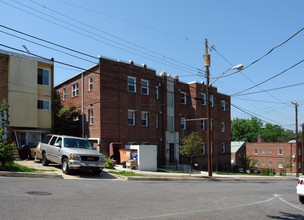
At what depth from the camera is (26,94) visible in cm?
2277

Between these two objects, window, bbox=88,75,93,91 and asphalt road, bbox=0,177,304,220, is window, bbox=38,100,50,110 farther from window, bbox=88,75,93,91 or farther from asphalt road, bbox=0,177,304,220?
asphalt road, bbox=0,177,304,220

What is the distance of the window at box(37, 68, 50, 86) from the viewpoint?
2408cm

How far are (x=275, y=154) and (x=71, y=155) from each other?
56.0 m

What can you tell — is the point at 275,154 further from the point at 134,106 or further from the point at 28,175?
the point at 28,175

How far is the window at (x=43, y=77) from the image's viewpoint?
948 inches

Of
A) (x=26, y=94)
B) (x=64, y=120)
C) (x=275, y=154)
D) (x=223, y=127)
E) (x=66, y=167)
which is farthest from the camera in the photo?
(x=275, y=154)

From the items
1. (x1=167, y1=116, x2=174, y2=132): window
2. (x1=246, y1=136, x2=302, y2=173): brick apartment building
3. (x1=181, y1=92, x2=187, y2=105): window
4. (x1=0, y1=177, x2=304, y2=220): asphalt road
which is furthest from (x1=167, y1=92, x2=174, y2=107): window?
(x1=246, y1=136, x2=302, y2=173): brick apartment building

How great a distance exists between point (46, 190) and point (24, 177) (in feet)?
12.3

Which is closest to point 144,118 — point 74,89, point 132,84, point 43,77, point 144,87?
point 144,87

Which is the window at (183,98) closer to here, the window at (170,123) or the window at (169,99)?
the window at (169,99)

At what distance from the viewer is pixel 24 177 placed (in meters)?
12.4

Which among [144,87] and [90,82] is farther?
[144,87]

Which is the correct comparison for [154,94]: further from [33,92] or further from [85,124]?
[33,92]

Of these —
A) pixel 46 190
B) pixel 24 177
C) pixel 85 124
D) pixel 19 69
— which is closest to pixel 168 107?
Answer: pixel 85 124
